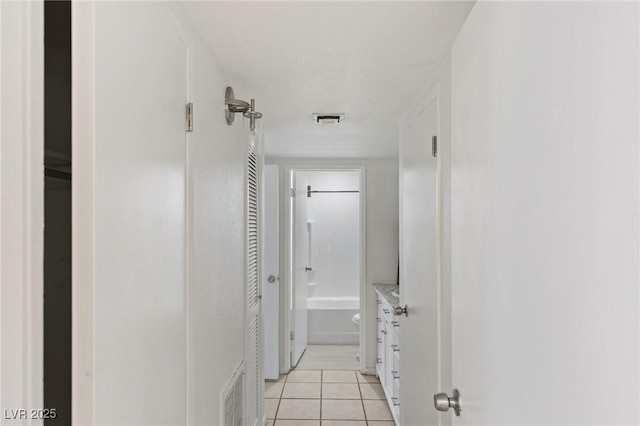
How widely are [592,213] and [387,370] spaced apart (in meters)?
3.24

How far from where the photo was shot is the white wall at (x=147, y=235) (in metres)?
0.77

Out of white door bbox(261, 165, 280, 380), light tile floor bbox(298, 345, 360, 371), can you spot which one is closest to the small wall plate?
white door bbox(261, 165, 280, 380)

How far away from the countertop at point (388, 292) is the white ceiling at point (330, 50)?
1.40m

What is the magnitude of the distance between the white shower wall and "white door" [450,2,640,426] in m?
4.69

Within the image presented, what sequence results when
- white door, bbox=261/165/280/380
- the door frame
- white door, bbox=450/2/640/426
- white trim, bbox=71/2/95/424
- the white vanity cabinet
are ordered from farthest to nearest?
the door frame → white door, bbox=261/165/280/380 → the white vanity cabinet → white trim, bbox=71/2/95/424 → white door, bbox=450/2/640/426

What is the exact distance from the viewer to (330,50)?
5.27 feet

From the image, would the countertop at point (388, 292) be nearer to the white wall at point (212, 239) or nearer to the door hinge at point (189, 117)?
the white wall at point (212, 239)

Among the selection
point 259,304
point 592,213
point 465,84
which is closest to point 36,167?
point 592,213

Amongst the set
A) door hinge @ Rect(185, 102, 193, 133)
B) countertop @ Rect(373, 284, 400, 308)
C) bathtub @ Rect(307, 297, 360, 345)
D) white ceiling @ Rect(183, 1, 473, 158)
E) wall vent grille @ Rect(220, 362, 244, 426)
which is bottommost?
bathtub @ Rect(307, 297, 360, 345)

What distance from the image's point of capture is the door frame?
168 inches

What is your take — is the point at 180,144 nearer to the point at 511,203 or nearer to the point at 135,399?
the point at 135,399

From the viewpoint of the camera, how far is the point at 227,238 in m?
1.85

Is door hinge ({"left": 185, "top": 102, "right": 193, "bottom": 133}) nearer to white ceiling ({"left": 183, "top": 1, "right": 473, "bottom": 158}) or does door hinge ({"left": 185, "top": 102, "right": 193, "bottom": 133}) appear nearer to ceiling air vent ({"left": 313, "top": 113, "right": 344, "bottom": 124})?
white ceiling ({"left": 183, "top": 1, "right": 473, "bottom": 158})

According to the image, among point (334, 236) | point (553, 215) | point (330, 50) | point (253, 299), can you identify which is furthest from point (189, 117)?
point (334, 236)
